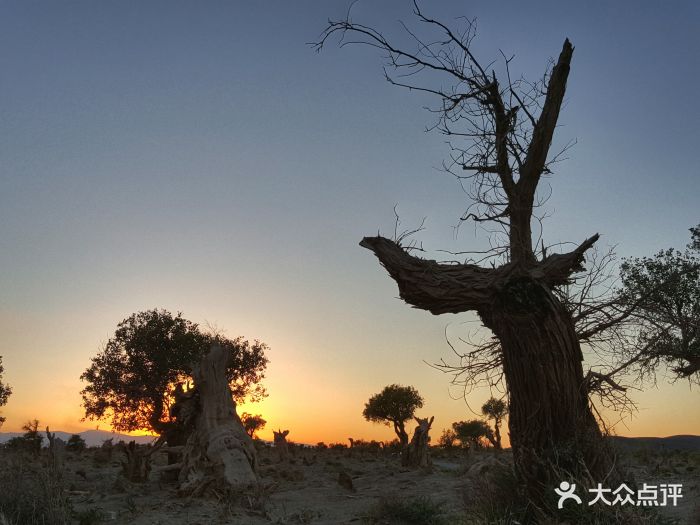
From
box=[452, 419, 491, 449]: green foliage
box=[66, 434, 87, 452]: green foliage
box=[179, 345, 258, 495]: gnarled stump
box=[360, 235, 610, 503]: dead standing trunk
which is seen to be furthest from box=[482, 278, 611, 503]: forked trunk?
box=[452, 419, 491, 449]: green foliage

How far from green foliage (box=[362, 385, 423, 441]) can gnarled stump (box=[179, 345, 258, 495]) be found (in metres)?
28.0

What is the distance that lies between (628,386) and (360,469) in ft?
63.5

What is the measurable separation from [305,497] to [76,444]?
23.1 meters

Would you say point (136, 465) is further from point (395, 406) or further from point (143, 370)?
point (395, 406)

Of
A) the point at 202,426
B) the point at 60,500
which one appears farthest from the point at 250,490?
the point at 60,500

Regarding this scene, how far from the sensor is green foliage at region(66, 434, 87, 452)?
3416 cm

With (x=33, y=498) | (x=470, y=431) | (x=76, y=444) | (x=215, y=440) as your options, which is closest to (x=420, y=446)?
(x=215, y=440)

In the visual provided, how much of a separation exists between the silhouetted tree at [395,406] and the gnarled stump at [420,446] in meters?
19.2

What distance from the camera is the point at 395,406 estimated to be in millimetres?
45344

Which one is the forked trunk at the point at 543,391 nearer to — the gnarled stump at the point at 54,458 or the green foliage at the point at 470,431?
the gnarled stump at the point at 54,458

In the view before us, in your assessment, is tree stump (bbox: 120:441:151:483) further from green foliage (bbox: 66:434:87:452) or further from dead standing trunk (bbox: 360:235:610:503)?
green foliage (bbox: 66:434:87:452)

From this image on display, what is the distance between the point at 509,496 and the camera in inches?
325

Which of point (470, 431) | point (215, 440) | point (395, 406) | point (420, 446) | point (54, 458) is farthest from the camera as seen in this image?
point (470, 431)

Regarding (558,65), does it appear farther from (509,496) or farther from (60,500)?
(60,500)
